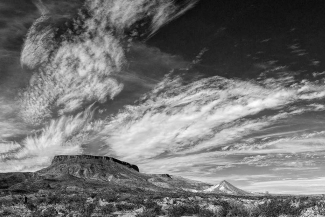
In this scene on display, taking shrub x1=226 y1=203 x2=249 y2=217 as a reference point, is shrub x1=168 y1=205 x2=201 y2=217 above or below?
above

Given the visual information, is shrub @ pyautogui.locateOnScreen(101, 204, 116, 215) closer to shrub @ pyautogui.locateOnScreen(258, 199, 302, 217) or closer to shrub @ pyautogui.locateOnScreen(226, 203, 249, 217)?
shrub @ pyautogui.locateOnScreen(226, 203, 249, 217)

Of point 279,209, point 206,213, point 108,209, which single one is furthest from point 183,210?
point 279,209

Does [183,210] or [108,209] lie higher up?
[108,209]

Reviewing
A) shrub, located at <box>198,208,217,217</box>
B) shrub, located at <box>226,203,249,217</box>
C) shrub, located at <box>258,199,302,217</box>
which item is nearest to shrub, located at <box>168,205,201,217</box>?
shrub, located at <box>198,208,217,217</box>

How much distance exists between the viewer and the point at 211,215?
70.3 feet

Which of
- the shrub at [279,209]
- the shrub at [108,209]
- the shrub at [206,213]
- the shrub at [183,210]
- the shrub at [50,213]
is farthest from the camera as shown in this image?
the shrub at [108,209]

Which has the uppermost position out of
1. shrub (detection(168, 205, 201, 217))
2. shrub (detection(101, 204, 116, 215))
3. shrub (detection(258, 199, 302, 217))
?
shrub (detection(101, 204, 116, 215))

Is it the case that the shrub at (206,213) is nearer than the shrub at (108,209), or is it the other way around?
the shrub at (206,213)

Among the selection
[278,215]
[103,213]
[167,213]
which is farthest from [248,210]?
[103,213]

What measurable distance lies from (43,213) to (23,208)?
5009mm

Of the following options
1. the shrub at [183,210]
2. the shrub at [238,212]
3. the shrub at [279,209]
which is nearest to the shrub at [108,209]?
the shrub at [183,210]

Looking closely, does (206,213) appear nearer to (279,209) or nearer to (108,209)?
(279,209)

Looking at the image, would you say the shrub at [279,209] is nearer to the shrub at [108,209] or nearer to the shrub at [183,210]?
the shrub at [183,210]

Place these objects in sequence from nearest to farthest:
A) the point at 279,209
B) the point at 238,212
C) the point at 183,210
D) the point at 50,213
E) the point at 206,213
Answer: the point at 279,209 → the point at 50,213 → the point at 238,212 → the point at 206,213 → the point at 183,210
